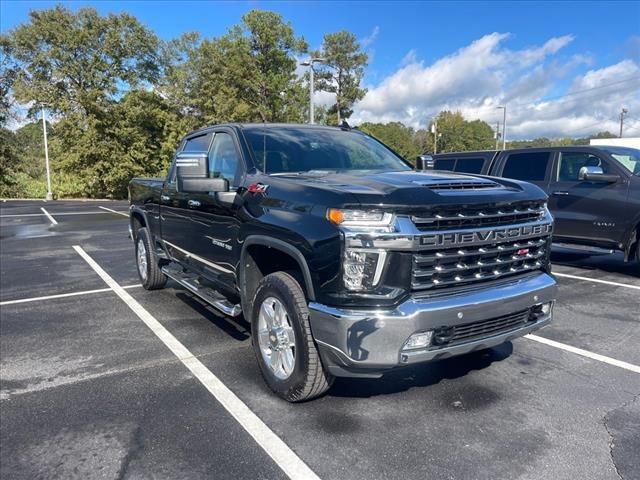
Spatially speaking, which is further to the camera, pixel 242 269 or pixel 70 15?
pixel 70 15

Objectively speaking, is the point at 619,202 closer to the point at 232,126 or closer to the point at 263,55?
the point at 232,126

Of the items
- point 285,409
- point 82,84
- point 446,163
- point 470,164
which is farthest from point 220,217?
point 82,84

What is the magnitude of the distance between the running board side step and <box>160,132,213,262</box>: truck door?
20cm

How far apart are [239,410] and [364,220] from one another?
160 cm

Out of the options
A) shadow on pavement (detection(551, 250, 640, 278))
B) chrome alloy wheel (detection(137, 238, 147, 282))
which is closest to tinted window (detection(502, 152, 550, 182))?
shadow on pavement (detection(551, 250, 640, 278))

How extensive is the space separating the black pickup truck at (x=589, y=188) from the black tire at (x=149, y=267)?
4161 millimetres

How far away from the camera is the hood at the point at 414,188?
2.86 m

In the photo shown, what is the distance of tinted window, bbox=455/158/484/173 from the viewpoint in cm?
922

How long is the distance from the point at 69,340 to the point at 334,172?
3.13 metres

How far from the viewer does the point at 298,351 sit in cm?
316

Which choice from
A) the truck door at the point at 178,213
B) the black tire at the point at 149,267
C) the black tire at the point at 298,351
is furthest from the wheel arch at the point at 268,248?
the black tire at the point at 149,267

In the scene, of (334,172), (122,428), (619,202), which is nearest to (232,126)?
(334,172)

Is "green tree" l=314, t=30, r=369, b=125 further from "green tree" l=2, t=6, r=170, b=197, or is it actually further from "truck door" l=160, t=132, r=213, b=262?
"truck door" l=160, t=132, r=213, b=262

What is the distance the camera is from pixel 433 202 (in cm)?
288
